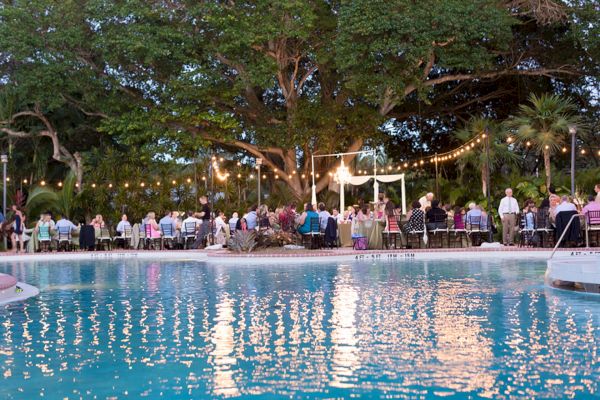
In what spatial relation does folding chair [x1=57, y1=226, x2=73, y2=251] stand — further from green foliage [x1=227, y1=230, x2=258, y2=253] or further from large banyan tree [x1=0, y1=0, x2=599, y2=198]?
large banyan tree [x1=0, y1=0, x2=599, y2=198]

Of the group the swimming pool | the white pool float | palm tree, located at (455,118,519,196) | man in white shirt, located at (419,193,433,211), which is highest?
palm tree, located at (455,118,519,196)

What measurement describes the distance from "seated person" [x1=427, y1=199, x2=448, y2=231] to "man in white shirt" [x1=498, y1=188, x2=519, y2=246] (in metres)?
1.43

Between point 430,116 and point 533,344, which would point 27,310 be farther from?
point 430,116

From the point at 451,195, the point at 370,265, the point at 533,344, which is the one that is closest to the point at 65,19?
the point at 451,195

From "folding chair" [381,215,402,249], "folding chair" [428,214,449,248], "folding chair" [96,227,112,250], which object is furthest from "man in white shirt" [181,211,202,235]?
"folding chair" [428,214,449,248]

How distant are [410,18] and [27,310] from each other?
19.2 m

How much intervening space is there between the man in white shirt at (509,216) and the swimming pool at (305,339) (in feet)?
27.5

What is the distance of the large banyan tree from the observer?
1093 inches

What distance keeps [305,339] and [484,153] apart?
20.0m

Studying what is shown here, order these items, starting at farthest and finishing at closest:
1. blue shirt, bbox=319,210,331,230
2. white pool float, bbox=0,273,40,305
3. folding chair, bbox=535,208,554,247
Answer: blue shirt, bbox=319,210,331,230 → folding chair, bbox=535,208,554,247 → white pool float, bbox=0,273,40,305

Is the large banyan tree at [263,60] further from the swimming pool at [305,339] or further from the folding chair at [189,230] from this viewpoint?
the swimming pool at [305,339]

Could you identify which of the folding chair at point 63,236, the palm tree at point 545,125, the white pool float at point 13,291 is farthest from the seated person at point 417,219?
the white pool float at point 13,291

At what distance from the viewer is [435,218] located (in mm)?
21984

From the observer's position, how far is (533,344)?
24.6 feet
